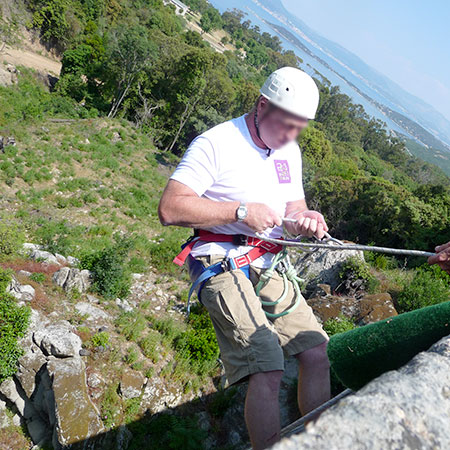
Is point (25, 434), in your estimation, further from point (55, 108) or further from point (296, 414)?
point (55, 108)

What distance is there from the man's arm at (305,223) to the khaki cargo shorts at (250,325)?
0.48 meters

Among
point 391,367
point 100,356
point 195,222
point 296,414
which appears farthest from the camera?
point 100,356

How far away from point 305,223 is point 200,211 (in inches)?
33.6

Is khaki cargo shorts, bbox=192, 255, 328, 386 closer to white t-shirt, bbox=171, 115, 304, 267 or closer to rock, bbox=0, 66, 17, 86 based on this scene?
white t-shirt, bbox=171, 115, 304, 267

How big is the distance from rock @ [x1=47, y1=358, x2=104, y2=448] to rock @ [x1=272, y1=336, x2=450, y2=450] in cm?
564

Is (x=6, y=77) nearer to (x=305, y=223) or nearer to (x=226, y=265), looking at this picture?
(x=226, y=265)

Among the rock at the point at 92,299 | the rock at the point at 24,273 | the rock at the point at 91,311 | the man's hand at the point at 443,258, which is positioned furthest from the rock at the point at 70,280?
the man's hand at the point at 443,258

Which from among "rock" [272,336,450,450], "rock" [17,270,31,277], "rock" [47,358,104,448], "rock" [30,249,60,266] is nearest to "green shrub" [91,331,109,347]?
"rock" [47,358,104,448]

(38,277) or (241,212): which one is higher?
(241,212)

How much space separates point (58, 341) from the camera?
6.22 metres

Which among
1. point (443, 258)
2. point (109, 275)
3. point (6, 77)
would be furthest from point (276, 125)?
point (6, 77)

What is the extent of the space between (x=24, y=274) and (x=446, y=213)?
96.6 ft

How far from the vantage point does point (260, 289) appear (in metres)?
3.06

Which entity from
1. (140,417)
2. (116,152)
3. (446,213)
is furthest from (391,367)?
(446,213)
